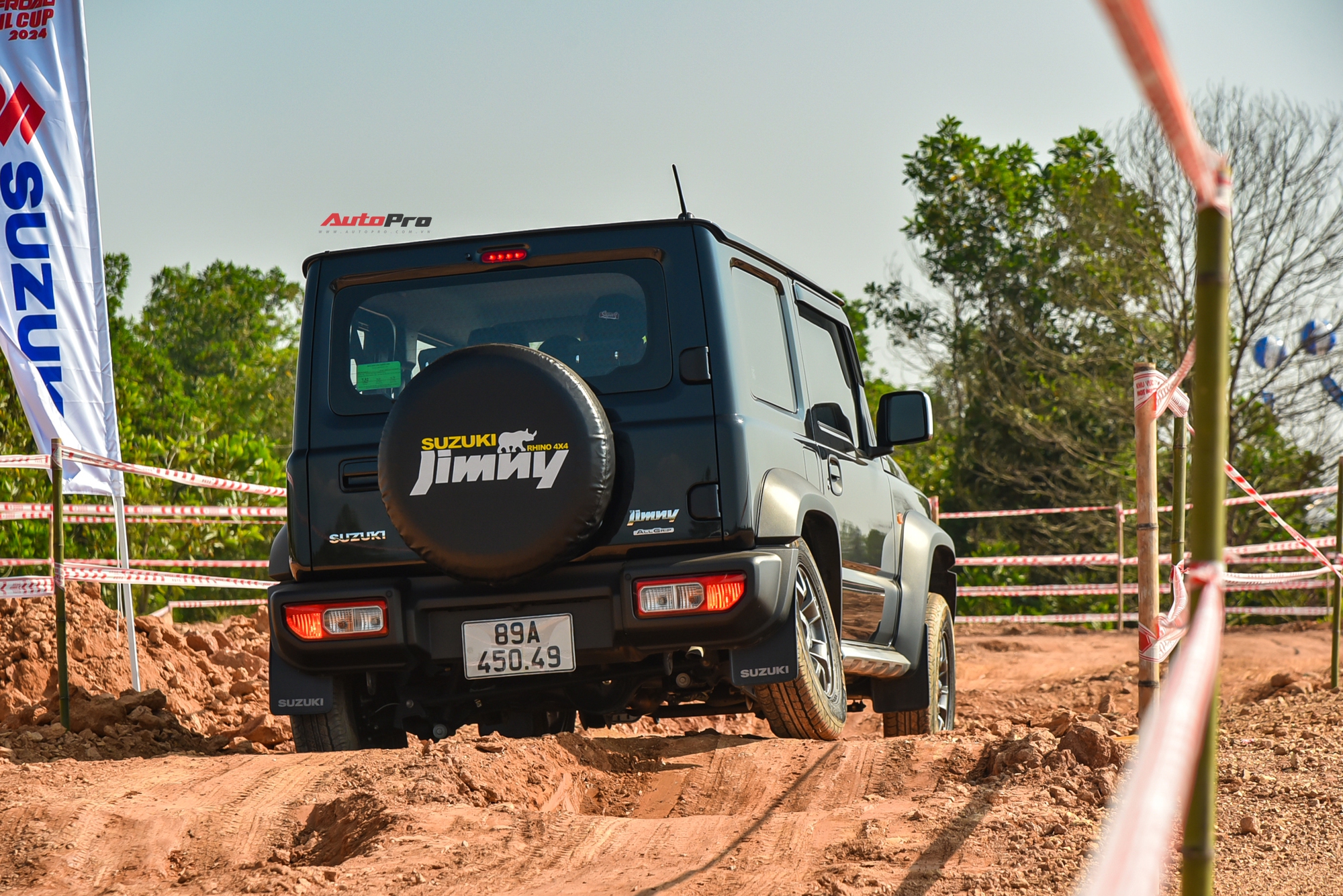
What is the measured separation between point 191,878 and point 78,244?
5310mm

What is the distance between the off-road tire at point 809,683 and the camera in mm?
4512

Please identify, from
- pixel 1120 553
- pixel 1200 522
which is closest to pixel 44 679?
pixel 1200 522

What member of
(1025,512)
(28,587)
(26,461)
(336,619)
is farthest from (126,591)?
(1025,512)

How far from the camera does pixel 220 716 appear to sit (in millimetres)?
7031

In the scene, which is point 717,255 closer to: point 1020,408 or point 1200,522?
point 1200,522

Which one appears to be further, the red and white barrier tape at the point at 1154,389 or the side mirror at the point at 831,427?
the side mirror at the point at 831,427

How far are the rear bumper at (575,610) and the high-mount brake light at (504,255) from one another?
1131 millimetres

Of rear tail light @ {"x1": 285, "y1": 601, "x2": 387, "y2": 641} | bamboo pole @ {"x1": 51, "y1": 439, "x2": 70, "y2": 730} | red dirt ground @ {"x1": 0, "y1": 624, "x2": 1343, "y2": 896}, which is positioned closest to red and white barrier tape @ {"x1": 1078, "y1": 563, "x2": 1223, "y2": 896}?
red dirt ground @ {"x1": 0, "y1": 624, "x2": 1343, "y2": 896}

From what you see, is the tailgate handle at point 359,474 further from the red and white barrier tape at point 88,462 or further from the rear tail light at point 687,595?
the red and white barrier tape at point 88,462

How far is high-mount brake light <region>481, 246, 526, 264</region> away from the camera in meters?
4.57

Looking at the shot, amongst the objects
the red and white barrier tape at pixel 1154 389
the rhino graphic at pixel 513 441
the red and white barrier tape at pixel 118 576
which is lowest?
the red and white barrier tape at pixel 118 576

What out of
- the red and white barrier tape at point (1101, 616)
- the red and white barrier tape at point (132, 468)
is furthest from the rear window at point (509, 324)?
the red and white barrier tape at point (1101, 616)

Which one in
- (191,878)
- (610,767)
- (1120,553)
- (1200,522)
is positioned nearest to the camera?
(1200,522)

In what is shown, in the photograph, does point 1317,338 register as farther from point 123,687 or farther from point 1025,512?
point 123,687
